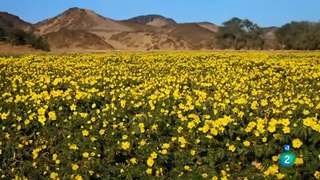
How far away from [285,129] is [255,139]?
1.33 ft

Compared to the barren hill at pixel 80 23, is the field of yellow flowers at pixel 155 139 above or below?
below

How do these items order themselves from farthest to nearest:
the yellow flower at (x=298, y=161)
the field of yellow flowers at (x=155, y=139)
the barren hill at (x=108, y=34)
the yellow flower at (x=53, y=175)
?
the barren hill at (x=108, y=34) < the yellow flower at (x=53, y=175) < the field of yellow flowers at (x=155, y=139) < the yellow flower at (x=298, y=161)

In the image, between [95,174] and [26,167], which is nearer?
[95,174]

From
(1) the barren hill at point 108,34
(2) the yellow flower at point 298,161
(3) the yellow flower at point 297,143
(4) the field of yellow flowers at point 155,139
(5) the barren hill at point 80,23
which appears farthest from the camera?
(5) the barren hill at point 80,23

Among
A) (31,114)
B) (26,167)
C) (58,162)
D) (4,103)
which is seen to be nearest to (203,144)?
(58,162)

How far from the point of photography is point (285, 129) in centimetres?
505

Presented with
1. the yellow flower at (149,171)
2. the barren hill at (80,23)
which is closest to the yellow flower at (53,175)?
the yellow flower at (149,171)

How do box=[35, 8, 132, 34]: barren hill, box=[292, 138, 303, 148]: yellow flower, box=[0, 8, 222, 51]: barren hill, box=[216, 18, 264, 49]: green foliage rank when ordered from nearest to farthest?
box=[292, 138, 303, 148]: yellow flower < box=[216, 18, 264, 49]: green foliage < box=[0, 8, 222, 51]: barren hill < box=[35, 8, 132, 34]: barren hill

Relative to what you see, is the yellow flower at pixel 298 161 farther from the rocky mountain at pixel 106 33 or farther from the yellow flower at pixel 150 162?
the rocky mountain at pixel 106 33

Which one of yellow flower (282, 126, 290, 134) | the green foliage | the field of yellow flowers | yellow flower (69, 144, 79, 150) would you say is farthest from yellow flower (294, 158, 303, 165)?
the green foliage

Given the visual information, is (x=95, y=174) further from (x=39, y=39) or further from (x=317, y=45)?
(x=317, y=45)

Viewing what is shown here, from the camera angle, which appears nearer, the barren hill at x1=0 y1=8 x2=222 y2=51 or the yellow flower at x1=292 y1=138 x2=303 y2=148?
the yellow flower at x1=292 y1=138 x2=303 y2=148

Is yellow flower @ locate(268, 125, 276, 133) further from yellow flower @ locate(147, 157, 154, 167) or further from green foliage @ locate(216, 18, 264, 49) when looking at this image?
green foliage @ locate(216, 18, 264, 49)

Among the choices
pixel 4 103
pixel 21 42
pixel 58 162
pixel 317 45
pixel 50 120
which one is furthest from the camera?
pixel 317 45
